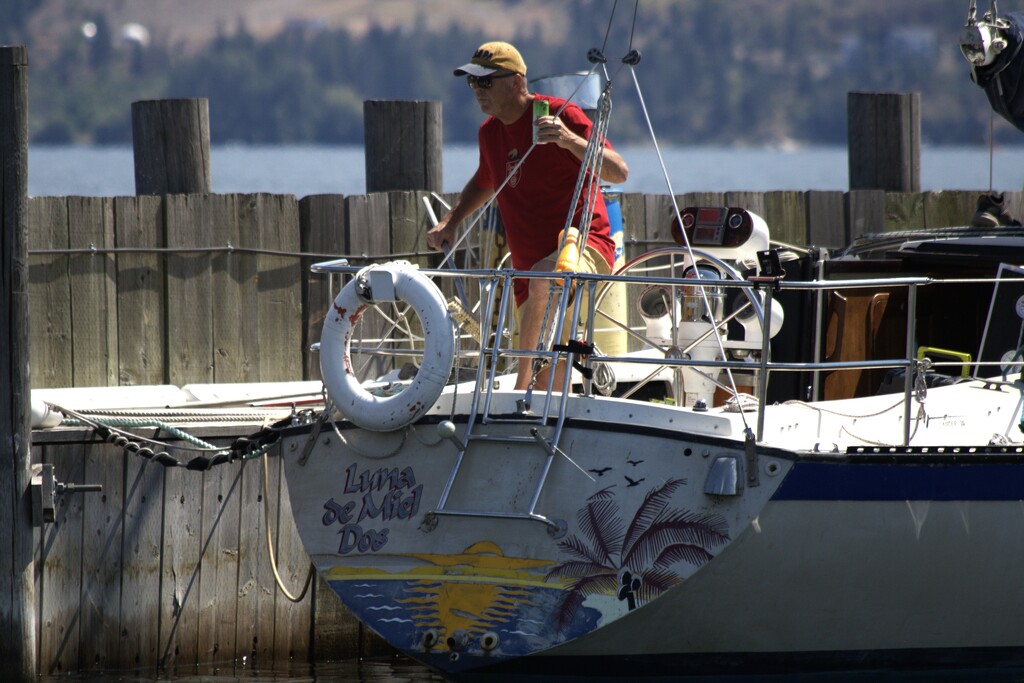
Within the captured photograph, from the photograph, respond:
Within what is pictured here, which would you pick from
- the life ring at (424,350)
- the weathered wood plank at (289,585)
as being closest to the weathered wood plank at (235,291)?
the weathered wood plank at (289,585)

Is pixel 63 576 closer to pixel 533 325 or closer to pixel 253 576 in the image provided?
pixel 253 576

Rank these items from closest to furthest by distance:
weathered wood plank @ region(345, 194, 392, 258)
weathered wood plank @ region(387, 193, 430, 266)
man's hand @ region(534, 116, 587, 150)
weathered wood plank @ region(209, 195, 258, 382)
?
man's hand @ region(534, 116, 587, 150)
weathered wood plank @ region(209, 195, 258, 382)
weathered wood plank @ region(345, 194, 392, 258)
weathered wood plank @ region(387, 193, 430, 266)

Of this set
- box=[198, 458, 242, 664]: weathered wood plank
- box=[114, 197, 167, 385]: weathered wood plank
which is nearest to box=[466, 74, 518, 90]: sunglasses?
box=[198, 458, 242, 664]: weathered wood plank

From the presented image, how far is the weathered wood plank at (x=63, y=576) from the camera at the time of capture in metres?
6.83

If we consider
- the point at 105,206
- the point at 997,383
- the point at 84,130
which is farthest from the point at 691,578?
the point at 84,130

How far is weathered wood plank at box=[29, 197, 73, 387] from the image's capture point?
7.82 m

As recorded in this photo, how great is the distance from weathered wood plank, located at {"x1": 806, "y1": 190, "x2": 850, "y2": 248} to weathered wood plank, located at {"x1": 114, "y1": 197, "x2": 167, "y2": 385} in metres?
4.21

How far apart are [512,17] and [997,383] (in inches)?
4343

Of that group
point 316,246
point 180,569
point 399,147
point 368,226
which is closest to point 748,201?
point 399,147

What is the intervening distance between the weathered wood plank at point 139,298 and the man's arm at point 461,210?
6.22ft

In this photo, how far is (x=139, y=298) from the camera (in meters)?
8.04

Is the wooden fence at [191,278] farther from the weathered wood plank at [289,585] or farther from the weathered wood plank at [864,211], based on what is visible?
the weathered wood plank at [864,211]

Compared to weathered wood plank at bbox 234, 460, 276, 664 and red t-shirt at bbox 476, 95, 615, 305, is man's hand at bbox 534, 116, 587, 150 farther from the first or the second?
weathered wood plank at bbox 234, 460, 276, 664

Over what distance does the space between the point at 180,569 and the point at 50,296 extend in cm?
174
